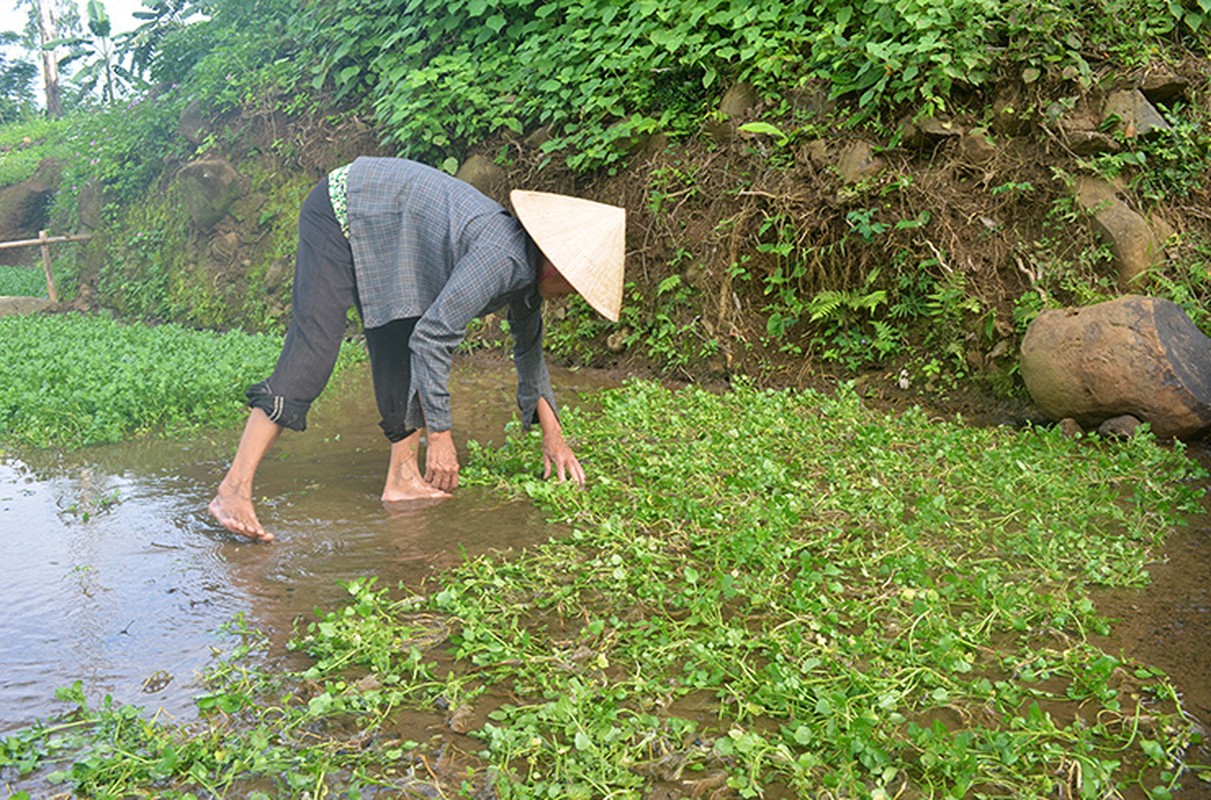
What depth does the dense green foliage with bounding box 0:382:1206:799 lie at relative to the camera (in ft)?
8.20

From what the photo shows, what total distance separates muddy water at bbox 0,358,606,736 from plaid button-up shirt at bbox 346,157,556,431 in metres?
→ 0.61

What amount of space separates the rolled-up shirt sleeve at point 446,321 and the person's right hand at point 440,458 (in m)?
0.08

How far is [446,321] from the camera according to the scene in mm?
4047

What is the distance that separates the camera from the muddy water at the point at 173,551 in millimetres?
3211

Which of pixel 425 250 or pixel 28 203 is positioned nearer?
pixel 425 250

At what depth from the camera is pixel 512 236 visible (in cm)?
427

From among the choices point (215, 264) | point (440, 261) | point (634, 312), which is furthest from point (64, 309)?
point (440, 261)

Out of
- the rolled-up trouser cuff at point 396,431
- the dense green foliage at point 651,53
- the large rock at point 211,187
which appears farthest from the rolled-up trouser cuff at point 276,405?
the large rock at point 211,187

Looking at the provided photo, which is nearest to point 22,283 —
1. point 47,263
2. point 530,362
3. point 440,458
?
point 47,263

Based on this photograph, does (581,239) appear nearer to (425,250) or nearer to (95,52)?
(425,250)

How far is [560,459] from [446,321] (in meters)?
1.14

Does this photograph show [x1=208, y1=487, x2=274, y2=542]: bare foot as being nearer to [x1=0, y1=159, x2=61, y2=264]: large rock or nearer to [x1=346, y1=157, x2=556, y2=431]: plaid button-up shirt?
[x1=346, y1=157, x2=556, y2=431]: plaid button-up shirt

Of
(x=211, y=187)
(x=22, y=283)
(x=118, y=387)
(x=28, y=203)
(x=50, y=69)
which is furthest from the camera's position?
(x=50, y=69)

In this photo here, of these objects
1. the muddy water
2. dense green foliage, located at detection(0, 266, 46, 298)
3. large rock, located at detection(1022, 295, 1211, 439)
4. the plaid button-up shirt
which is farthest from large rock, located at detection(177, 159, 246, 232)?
large rock, located at detection(1022, 295, 1211, 439)
